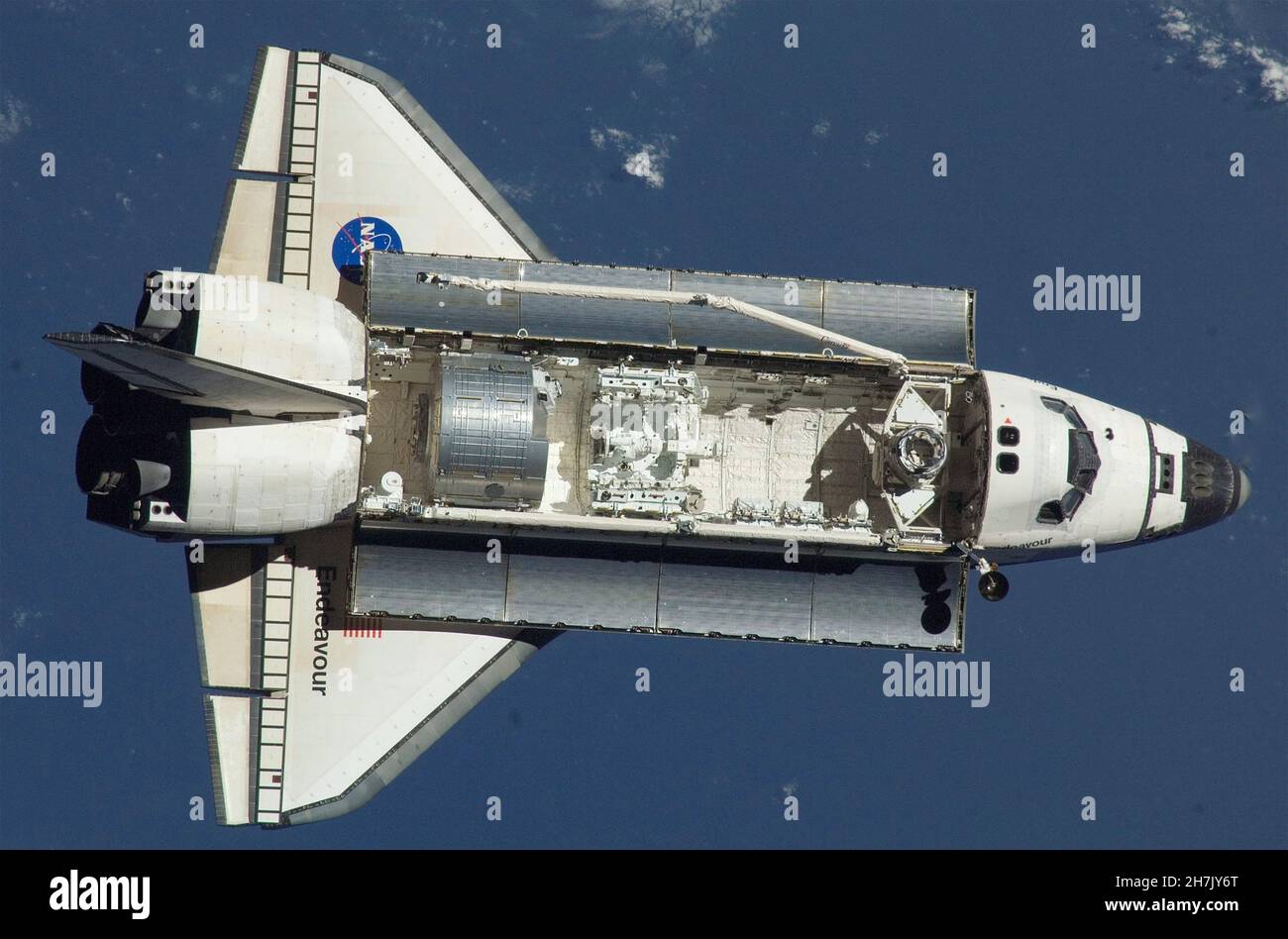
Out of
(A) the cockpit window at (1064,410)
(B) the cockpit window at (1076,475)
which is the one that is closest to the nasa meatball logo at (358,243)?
(A) the cockpit window at (1064,410)

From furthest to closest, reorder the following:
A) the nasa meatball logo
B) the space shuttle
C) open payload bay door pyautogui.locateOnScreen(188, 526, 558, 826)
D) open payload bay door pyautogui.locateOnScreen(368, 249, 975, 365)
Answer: the nasa meatball logo, open payload bay door pyautogui.locateOnScreen(188, 526, 558, 826), open payload bay door pyautogui.locateOnScreen(368, 249, 975, 365), the space shuttle

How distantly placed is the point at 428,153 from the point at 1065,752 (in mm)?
22843

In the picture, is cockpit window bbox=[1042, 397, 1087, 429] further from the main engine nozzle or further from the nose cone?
the main engine nozzle

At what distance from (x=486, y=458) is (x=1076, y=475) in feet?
40.9

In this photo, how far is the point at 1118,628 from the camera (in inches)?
1344

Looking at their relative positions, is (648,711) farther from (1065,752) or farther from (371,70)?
(371,70)

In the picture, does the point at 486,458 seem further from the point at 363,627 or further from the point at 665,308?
the point at 363,627

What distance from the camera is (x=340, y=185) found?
2886 centimetres

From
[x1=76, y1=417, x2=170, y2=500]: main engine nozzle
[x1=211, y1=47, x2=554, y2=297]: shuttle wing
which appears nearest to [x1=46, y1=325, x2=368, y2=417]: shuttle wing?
[x1=76, y1=417, x2=170, y2=500]: main engine nozzle

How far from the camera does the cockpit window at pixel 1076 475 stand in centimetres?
2670

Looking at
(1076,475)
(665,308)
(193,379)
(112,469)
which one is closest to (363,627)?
(112,469)

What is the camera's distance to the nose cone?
92.2 ft

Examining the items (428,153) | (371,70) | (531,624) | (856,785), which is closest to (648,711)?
(856,785)

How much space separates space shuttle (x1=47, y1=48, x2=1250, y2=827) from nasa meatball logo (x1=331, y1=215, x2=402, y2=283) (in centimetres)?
7
